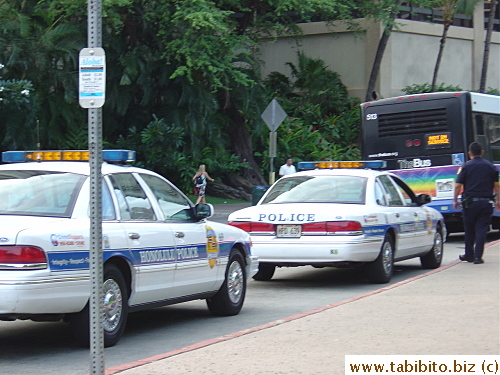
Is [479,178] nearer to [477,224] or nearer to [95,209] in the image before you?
[477,224]

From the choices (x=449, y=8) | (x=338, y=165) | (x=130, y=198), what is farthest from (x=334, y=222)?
(x=449, y=8)

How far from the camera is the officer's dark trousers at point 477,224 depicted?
13492 mm

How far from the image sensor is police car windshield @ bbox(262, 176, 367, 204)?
12.1 m

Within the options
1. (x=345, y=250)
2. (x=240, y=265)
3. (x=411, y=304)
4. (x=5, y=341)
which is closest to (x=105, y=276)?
(x=5, y=341)

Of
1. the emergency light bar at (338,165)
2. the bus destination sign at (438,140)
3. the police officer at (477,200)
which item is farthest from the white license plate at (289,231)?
the bus destination sign at (438,140)

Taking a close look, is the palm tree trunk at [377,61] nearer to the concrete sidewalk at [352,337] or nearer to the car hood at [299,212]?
the car hood at [299,212]

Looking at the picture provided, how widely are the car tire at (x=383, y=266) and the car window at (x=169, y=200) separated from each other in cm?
366

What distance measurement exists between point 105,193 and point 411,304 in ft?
11.2

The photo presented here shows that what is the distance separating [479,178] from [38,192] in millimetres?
7918

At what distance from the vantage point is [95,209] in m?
5.06

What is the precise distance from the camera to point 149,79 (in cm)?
2870

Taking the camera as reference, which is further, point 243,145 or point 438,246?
point 243,145

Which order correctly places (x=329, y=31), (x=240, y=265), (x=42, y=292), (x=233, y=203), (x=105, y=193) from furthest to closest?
1. (x=329, y=31)
2. (x=233, y=203)
3. (x=240, y=265)
4. (x=105, y=193)
5. (x=42, y=292)

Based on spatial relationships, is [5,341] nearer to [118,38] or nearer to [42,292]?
[42,292]
